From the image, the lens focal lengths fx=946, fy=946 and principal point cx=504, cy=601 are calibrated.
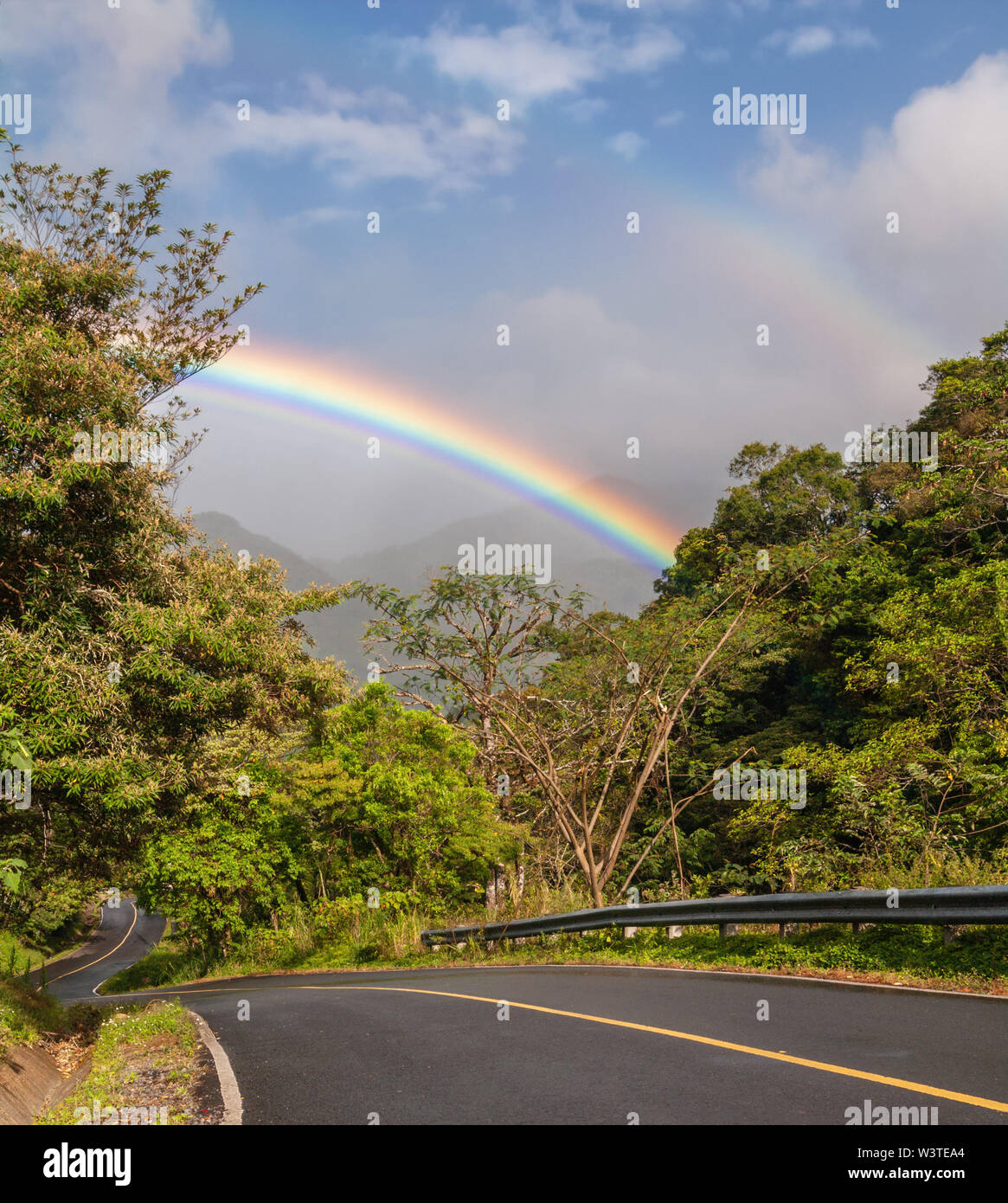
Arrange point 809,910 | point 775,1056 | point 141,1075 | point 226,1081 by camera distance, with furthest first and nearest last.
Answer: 1. point 809,910
2. point 141,1075
3. point 226,1081
4. point 775,1056

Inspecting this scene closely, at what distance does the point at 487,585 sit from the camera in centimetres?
1827

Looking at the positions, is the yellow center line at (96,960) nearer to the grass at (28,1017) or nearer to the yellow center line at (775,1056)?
the grass at (28,1017)

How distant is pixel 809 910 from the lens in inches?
417

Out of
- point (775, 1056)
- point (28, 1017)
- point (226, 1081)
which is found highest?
point (775, 1056)

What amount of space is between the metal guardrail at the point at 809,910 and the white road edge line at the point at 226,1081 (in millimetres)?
6089

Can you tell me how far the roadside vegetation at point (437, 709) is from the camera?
1126cm

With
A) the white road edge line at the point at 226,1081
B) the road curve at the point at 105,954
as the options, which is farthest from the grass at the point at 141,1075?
the road curve at the point at 105,954

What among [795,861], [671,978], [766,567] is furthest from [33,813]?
[766,567]

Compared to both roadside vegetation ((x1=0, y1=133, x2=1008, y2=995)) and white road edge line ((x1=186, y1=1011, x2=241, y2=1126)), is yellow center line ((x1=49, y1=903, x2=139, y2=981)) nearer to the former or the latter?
roadside vegetation ((x1=0, y1=133, x2=1008, y2=995))

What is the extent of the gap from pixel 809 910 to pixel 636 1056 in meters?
4.57

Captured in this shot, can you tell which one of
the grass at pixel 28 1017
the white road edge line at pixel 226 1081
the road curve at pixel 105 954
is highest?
the white road edge line at pixel 226 1081

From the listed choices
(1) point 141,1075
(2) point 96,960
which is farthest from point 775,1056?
(2) point 96,960

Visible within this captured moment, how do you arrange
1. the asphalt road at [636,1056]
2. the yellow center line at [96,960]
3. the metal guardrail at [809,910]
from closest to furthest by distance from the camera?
1. the asphalt road at [636,1056]
2. the metal guardrail at [809,910]
3. the yellow center line at [96,960]

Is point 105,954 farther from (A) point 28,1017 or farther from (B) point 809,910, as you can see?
(B) point 809,910
